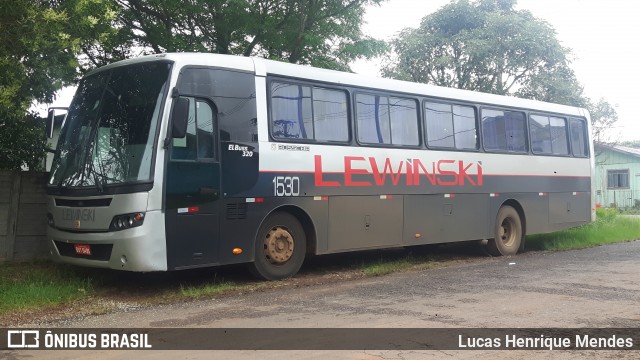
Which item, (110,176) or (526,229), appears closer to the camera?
(110,176)

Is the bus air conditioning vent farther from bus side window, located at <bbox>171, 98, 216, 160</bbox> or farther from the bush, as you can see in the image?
the bush

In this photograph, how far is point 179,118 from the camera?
8625 millimetres

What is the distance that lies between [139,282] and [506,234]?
8.42 m

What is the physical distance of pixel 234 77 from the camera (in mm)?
9461

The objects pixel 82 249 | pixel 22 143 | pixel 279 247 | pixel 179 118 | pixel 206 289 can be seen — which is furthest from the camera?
pixel 22 143

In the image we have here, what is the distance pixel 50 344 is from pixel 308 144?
5171 mm

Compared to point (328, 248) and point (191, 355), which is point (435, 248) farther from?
point (191, 355)

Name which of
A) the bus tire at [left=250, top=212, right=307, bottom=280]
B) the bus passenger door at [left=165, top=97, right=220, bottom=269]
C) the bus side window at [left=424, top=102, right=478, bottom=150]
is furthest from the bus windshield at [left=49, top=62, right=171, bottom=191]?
the bus side window at [left=424, top=102, right=478, bottom=150]

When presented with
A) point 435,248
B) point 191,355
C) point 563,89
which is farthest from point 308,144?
point 563,89

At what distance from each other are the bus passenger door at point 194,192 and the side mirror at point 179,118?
155 millimetres

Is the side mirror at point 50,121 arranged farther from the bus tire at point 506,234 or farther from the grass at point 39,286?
the bus tire at point 506,234

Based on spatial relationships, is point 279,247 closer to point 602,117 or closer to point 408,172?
point 408,172

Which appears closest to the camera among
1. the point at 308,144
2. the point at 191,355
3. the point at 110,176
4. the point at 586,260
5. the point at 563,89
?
the point at 191,355

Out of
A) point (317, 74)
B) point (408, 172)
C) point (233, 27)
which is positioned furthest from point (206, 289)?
point (233, 27)
